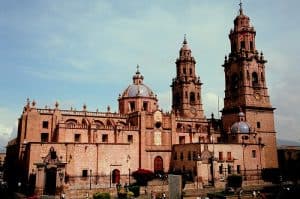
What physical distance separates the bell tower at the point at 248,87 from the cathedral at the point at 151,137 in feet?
0.59

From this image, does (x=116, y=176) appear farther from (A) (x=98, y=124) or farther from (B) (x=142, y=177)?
(A) (x=98, y=124)

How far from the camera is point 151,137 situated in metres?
54.1

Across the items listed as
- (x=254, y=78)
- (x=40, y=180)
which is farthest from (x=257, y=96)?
(x=40, y=180)

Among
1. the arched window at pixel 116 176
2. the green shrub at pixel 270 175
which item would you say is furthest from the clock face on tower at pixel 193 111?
the arched window at pixel 116 176

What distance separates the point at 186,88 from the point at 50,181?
39.1m

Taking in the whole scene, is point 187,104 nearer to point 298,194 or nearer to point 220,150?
point 220,150

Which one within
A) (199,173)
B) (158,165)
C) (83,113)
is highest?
(83,113)

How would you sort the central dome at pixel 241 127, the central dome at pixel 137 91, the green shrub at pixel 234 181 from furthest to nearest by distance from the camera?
1. the central dome at pixel 137 91
2. the central dome at pixel 241 127
3. the green shrub at pixel 234 181

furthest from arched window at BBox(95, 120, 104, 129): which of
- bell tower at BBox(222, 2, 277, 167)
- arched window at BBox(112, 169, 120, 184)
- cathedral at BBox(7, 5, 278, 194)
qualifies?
bell tower at BBox(222, 2, 277, 167)

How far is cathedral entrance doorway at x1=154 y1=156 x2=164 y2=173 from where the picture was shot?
5375 cm

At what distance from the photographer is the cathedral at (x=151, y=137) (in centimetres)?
4419

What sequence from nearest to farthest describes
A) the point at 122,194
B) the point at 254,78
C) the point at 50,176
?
1. the point at 122,194
2. the point at 50,176
3. the point at 254,78

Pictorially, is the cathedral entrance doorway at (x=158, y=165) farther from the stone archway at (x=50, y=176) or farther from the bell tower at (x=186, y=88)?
the stone archway at (x=50, y=176)

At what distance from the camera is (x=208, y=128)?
2474 inches
